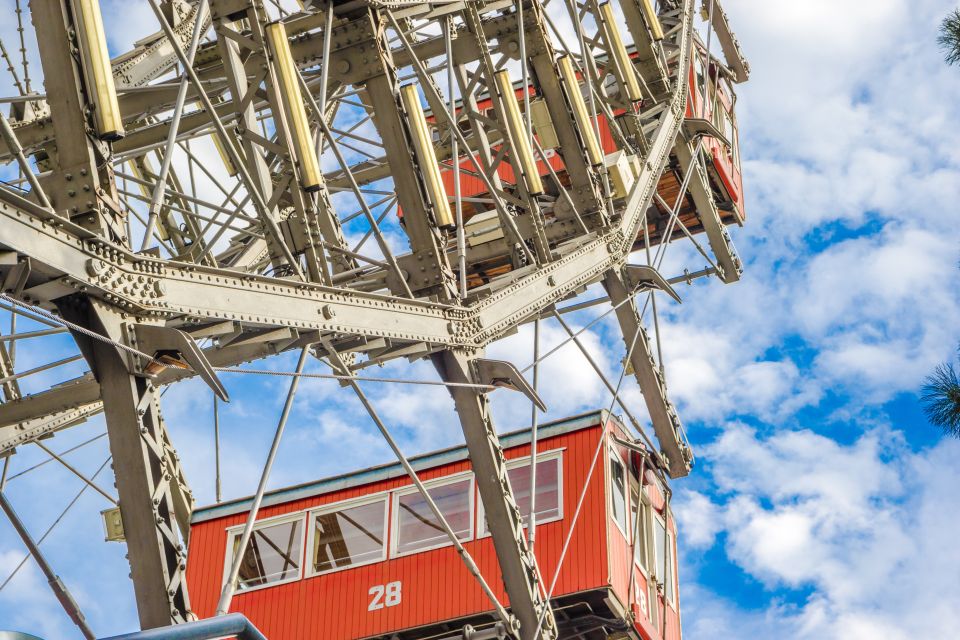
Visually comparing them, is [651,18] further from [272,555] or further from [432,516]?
[272,555]

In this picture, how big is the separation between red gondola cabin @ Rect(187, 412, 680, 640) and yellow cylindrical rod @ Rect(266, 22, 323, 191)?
9.45 meters

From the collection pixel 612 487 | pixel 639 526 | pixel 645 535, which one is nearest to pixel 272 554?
pixel 612 487

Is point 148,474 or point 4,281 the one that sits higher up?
point 4,281

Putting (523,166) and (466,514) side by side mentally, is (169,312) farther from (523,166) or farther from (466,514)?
(466,514)

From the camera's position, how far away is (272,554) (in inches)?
877

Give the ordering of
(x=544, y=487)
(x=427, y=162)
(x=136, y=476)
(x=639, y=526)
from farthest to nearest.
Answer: (x=639, y=526)
(x=544, y=487)
(x=427, y=162)
(x=136, y=476)

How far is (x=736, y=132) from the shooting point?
2934 cm

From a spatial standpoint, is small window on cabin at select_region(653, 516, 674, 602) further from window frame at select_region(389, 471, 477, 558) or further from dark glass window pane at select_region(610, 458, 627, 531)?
window frame at select_region(389, 471, 477, 558)

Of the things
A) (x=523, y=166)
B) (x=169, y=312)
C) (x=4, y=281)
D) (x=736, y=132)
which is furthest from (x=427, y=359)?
(x=736, y=132)

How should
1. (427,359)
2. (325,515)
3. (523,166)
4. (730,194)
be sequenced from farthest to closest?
(730,194), (325,515), (523,166), (427,359)

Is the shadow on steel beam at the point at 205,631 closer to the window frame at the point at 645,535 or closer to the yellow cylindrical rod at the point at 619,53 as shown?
the window frame at the point at 645,535

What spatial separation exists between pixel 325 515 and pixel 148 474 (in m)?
12.8

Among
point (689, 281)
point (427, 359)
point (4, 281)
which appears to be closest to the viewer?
point (4, 281)

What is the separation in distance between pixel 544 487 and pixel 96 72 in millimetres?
12848
